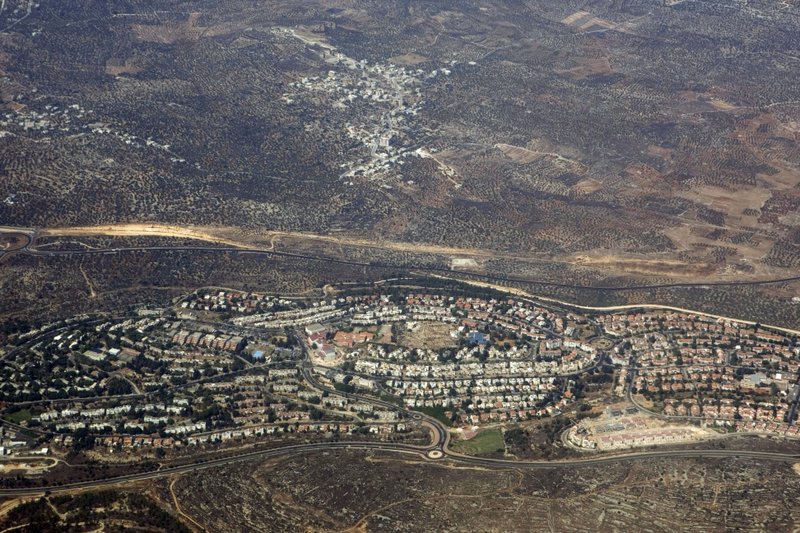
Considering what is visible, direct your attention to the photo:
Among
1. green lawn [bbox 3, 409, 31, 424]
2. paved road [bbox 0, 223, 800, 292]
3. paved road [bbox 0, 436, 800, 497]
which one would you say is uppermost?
paved road [bbox 0, 223, 800, 292]

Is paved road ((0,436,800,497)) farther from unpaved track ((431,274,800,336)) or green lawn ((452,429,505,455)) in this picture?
unpaved track ((431,274,800,336))

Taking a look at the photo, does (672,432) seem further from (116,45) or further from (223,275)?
(116,45)

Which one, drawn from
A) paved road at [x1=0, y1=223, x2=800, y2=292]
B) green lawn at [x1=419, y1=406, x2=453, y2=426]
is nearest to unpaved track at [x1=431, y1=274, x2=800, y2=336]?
paved road at [x1=0, y1=223, x2=800, y2=292]

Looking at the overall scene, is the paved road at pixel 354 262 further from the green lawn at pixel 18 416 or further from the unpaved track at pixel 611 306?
the green lawn at pixel 18 416

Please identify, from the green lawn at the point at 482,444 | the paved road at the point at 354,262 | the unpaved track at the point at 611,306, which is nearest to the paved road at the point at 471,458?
the green lawn at the point at 482,444

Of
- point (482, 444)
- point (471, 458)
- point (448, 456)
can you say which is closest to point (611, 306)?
point (482, 444)

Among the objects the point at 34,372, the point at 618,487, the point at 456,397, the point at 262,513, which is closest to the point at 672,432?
the point at 618,487
